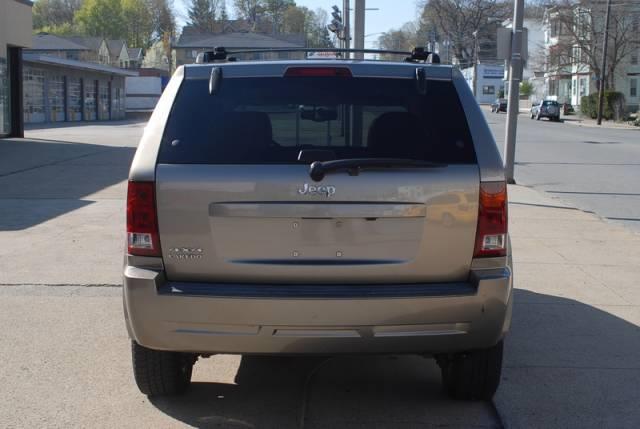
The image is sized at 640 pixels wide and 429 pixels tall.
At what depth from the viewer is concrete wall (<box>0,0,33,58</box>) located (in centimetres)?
2812

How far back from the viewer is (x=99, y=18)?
5032 inches

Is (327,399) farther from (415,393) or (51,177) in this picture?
(51,177)

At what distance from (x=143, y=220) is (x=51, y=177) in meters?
13.4

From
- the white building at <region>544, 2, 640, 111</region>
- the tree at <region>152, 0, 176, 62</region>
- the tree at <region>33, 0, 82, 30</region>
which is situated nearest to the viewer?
the white building at <region>544, 2, 640, 111</region>

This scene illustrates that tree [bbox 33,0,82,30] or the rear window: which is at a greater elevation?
tree [bbox 33,0,82,30]

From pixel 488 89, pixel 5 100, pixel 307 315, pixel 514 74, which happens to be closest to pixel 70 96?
pixel 5 100

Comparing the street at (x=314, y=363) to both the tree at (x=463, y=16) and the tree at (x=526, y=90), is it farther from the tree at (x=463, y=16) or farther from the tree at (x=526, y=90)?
the tree at (x=526, y=90)

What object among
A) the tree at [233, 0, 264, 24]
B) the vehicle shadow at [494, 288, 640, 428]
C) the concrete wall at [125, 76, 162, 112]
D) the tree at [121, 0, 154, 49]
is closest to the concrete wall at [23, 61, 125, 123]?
the concrete wall at [125, 76, 162, 112]

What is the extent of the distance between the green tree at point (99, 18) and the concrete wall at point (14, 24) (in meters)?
102

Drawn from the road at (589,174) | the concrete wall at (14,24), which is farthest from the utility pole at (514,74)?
the concrete wall at (14,24)

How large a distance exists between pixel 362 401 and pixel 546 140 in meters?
30.3

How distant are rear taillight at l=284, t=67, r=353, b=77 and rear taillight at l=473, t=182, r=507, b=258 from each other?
924 mm

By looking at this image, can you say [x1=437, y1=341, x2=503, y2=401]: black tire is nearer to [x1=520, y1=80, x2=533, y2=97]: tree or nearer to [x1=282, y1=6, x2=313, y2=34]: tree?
[x1=520, y1=80, x2=533, y2=97]: tree

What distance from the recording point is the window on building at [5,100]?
28.6 metres
